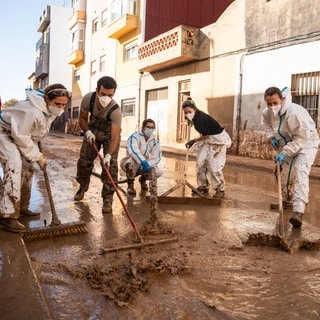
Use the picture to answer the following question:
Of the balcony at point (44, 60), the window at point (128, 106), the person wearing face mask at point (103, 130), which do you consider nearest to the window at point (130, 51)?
the window at point (128, 106)

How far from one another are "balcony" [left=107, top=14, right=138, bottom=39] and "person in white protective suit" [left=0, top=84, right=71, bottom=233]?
18.5 meters

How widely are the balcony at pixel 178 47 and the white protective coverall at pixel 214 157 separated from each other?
10.6 meters

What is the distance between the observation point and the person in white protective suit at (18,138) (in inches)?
137

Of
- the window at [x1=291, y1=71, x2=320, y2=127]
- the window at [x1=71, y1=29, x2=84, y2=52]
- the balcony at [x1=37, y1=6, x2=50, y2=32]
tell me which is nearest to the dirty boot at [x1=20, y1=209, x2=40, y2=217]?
the window at [x1=291, y1=71, x2=320, y2=127]

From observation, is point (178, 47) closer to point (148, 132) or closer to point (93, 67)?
point (148, 132)

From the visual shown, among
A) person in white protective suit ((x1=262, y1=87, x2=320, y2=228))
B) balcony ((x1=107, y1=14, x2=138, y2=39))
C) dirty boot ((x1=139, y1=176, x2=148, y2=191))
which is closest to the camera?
person in white protective suit ((x1=262, y1=87, x2=320, y2=228))

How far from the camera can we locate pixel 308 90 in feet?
37.2

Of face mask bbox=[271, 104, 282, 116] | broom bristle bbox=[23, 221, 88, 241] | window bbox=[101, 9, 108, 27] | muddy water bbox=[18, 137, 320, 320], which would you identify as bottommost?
muddy water bbox=[18, 137, 320, 320]

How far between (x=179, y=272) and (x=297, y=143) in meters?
2.40

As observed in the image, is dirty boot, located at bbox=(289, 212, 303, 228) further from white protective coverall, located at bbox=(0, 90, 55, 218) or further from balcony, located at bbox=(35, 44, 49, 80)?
balcony, located at bbox=(35, 44, 49, 80)


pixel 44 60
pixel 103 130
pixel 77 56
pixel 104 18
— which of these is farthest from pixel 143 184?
pixel 44 60

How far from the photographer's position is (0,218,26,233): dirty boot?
3.41 meters

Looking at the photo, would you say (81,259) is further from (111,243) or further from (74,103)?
(74,103)

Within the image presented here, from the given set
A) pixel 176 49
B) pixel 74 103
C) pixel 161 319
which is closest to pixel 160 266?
pixel 161 319
